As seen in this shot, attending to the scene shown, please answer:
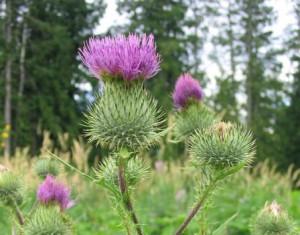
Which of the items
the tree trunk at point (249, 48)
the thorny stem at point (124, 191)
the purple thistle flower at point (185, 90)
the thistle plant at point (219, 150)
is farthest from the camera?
the tree trunk at point (249, 48)

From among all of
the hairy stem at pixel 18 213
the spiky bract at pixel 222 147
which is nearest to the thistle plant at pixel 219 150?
the spiky bract at pixel 222 147

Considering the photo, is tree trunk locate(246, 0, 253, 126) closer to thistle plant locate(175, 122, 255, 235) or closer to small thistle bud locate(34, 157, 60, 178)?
small thistle bud locate(34, 157, 60, 178)

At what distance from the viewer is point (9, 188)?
3045 millimetres

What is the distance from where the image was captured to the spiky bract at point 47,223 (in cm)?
284

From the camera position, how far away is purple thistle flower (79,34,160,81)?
2.50 metres

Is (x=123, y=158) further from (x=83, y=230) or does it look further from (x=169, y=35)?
(x=169, y=35)

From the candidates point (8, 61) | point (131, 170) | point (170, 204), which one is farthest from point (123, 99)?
point (8, 61)

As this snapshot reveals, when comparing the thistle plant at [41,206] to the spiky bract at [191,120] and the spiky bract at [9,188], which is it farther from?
the spiky bract at [191,120]

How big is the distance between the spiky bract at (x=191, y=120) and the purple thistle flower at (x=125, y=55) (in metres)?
1.40

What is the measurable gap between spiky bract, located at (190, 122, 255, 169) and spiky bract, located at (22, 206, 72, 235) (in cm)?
94

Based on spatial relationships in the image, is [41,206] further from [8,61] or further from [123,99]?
[8,61]

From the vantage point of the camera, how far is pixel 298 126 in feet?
87.1

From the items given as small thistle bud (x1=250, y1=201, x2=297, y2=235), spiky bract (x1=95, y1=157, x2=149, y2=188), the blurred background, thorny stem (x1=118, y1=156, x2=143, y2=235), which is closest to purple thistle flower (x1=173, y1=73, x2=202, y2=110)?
small thistle bud (x1=250, y1=201, x2=297, y2=235)

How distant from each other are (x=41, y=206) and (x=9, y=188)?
0.81 feet
